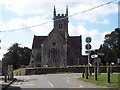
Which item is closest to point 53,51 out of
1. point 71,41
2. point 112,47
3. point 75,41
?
point 71,41

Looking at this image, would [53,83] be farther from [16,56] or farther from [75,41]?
[16,56]

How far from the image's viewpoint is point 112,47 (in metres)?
75.1

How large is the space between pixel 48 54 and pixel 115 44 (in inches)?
880

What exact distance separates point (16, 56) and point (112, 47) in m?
36.0

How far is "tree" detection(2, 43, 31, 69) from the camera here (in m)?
83.7

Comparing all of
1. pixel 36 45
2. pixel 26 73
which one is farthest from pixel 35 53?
pixel 26 73

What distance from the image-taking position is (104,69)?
4231 cm

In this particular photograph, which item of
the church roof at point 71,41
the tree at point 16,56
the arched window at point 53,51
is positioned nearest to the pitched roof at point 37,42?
the church roof at point 71,41

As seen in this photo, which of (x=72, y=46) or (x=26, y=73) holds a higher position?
(x=72, y=46)

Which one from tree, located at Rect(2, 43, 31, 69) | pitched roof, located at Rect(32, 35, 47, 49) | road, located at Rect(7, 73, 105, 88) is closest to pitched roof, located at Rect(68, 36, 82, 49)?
pitched roof, located at Rect(32, 35, 47, 49)

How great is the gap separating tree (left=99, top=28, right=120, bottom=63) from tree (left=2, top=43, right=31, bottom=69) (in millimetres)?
31341

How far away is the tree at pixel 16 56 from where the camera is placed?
83719mm

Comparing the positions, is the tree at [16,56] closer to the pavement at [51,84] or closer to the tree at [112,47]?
the tree at [112,47]

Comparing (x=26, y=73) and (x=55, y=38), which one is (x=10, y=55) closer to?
(x=55, y=38)
